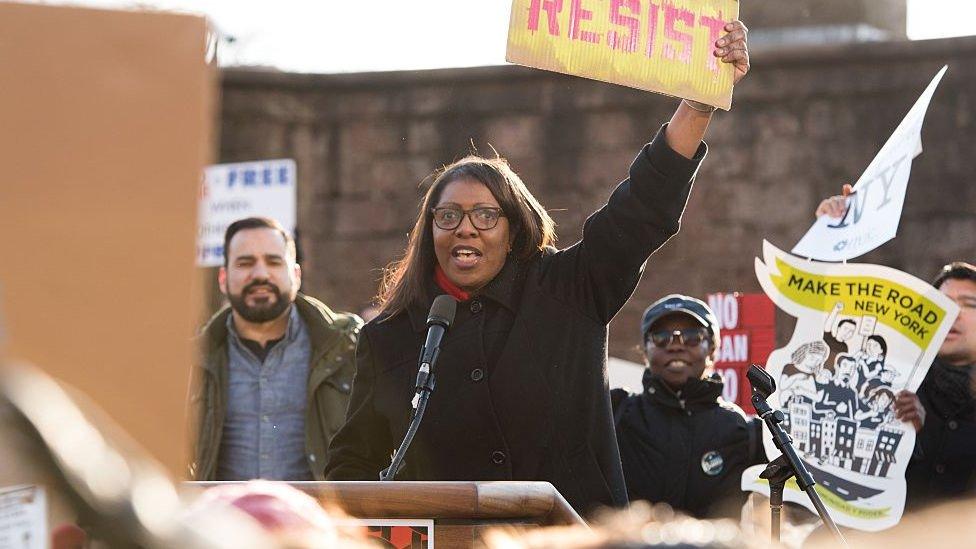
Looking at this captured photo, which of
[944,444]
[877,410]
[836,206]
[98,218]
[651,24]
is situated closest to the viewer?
[98,218]

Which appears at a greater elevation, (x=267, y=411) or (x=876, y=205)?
(x=876, y=205)

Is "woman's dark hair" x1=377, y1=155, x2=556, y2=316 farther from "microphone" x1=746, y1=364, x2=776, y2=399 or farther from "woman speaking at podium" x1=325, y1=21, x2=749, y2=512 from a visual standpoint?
"microphone" x1=746, y1=364, x2=776, y2=399

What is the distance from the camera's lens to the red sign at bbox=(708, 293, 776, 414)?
22.7 feet

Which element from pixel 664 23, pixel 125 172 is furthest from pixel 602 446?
pixel 125 172

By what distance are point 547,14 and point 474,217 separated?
57 cm

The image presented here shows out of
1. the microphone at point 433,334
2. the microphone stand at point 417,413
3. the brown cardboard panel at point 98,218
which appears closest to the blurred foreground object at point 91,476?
the brown cardboard panel at point 98,218

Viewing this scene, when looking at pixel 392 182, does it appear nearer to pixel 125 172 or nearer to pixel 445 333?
pixel 445 333

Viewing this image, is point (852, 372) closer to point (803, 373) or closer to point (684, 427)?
point (803, 373)

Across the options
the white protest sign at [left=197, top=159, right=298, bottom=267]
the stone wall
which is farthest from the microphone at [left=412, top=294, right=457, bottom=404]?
the stone wall

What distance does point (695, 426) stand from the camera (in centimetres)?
539

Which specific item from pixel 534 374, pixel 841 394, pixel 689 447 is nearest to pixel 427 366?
pixel 534 374

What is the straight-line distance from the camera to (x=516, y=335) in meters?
3.81

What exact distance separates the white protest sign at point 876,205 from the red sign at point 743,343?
97 centimetres

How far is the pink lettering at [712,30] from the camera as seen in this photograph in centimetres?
367
